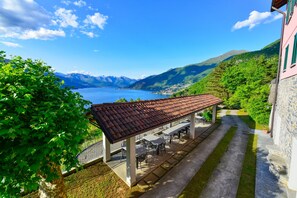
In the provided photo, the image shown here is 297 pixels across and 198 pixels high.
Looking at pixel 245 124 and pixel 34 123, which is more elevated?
pixel 34 123

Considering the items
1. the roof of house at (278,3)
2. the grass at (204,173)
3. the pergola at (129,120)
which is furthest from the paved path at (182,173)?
the roof of house at (278,3)

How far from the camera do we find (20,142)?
3.18 metres

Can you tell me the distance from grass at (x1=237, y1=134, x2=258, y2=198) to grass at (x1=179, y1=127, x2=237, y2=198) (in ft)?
4.54

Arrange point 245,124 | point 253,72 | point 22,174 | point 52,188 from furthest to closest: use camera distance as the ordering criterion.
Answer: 1. point 253,72
2. point 245,124
3. point 52,188
4. point 22,174

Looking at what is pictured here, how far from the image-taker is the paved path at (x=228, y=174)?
645 cm

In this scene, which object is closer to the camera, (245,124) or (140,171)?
(140,171)

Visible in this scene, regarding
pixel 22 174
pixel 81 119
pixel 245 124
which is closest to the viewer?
pixel 22 174

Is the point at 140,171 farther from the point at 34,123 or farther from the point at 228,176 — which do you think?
the point at 34,123

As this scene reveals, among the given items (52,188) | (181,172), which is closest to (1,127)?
(52,188)

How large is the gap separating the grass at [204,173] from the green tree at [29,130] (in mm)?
5390

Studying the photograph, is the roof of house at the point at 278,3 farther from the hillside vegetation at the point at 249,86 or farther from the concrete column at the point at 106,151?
the concrete column at the point at 106,151

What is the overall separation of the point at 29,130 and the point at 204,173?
8125mm

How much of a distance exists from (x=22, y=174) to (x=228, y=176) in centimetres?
870

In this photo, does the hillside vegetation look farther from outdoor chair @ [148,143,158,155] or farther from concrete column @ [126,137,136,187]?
concrete column @ [126,137,136,187]
